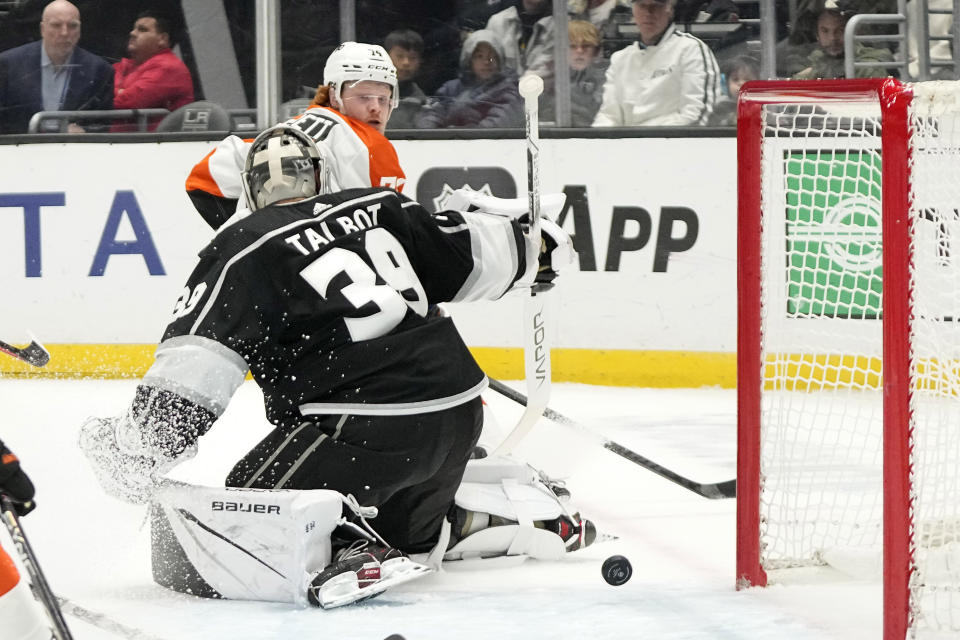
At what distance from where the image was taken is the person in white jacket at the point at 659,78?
477 centimetres

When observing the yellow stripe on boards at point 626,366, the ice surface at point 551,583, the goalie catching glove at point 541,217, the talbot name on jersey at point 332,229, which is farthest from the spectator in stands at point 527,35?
the talbot name on jersey at point 332,229

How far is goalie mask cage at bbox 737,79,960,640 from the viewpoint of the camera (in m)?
1.74

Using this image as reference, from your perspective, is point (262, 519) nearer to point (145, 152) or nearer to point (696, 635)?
point (696, 635)

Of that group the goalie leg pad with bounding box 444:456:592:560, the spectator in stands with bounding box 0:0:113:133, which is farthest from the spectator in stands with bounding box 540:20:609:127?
the goalie leg pad with bounding box 444:456:592:560

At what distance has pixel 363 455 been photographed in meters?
2.17

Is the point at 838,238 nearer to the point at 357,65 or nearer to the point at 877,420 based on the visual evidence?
the point at 877,420

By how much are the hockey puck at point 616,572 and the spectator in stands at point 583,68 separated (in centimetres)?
282

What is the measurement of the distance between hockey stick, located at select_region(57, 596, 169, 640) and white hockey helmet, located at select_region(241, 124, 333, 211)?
0.72 m

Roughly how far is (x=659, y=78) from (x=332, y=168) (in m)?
2.05

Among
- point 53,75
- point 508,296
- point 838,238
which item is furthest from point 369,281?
point 53,75

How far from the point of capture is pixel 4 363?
5008mm

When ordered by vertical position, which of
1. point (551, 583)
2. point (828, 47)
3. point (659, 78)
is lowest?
point (551, 583)

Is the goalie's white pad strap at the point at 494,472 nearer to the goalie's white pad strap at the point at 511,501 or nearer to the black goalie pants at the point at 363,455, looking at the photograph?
the goalie's white pad strap at the point at 511,501

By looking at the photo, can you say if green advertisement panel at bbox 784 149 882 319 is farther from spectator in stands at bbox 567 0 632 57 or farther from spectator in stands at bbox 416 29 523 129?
spectator in stands at bbox 416 29 523 129
